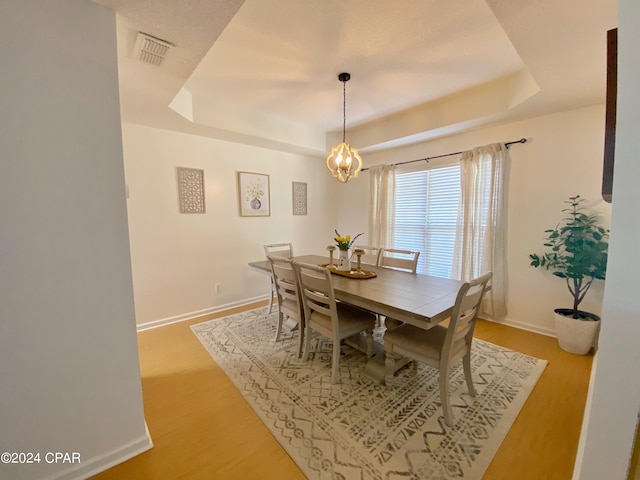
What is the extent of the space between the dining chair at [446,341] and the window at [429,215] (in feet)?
5.94

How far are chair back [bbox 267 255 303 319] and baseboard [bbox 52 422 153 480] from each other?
49.4 inches

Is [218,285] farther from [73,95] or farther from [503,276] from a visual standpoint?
[503,276]

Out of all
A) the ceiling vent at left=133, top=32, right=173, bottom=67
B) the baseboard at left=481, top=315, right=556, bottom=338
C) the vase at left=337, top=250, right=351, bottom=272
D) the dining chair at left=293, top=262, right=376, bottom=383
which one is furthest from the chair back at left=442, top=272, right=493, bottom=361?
the ceiling vent at left=133, top=32, right=173, bottom=67

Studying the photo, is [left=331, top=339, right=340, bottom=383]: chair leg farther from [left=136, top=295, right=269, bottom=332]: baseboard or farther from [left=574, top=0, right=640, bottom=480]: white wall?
[left=136, top=295, right=269, bottom=332]: baseboard

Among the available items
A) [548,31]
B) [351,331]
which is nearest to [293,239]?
[351,331]

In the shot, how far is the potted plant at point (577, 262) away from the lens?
7.48ft

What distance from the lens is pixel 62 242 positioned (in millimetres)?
1178

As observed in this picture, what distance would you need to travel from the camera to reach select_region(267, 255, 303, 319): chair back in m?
2.16

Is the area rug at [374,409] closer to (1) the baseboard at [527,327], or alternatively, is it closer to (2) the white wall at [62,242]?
(1) the baseboard at [527,327]

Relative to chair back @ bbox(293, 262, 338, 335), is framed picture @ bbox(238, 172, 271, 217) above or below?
above

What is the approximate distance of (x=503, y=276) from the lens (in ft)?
9.75

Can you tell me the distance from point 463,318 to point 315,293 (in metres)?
1.05

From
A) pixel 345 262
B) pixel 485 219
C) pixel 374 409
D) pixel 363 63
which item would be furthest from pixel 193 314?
pixel 485 219

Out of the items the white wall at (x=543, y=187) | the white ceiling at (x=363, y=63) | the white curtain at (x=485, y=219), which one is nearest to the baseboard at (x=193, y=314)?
the white ceiling at (x=363, y=63)
